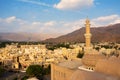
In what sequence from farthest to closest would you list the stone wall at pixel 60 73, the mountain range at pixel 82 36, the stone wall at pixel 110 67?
the mountain range at pixel 82 36 < the stone wall at pixel 60 73 < the stone wall at pixel 110 67

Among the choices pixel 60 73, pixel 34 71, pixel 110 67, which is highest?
pixel 110 67

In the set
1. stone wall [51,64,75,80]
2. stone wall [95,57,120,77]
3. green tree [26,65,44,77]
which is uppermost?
stone wall [95,57,120,77]

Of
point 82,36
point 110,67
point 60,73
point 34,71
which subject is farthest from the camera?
point 82,36

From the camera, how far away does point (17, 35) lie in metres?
182

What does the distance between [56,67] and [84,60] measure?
345 cm

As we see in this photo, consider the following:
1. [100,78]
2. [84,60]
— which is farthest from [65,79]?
[100,78]

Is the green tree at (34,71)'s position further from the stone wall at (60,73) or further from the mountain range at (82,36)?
the mountain range at (82,36)

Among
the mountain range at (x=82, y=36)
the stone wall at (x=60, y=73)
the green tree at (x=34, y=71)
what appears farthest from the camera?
the mountain range at (x=82, y=36)

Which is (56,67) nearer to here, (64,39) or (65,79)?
(65,79)

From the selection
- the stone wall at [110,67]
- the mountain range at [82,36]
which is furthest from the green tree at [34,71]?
the mountain range at [82,36]

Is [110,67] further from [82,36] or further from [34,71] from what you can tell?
[82,36]

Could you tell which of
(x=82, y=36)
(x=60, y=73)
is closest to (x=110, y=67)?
(x=60, y=73)

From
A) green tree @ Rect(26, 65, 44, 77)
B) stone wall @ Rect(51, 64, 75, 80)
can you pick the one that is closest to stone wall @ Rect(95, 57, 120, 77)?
stone wall @ Rect(51, 64, 75, 80)

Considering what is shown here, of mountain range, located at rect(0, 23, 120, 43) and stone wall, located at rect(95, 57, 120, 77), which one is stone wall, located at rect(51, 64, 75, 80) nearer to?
stone wall, located at rect(95, 57, 120, 77)
